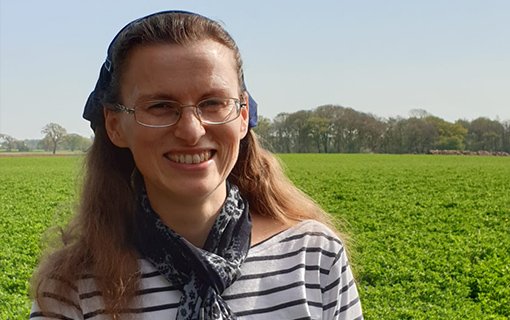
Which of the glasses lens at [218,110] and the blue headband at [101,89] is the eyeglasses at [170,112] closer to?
the glasses lens at [218,110]

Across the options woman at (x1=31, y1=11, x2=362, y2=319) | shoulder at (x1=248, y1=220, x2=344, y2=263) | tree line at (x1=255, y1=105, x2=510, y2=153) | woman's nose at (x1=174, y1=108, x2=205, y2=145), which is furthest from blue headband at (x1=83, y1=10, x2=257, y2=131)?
tree line at (x1=255, y1=105, x2=510, y2=153)

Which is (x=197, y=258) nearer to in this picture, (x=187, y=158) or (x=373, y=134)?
(x=187, y=158)

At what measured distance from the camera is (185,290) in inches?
67.7

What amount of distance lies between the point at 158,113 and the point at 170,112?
0.03 m

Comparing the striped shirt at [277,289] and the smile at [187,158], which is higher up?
the smile at [187,158]

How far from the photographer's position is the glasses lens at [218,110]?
168cm

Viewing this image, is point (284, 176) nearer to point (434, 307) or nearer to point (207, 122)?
point (207, 122)

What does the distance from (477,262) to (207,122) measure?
8560 millimetres

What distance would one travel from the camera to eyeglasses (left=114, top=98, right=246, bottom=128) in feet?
5.45

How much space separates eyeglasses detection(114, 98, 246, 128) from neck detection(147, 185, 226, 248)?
0.24 meters

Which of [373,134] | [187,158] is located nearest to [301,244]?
[187,158]

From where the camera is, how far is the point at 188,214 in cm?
182

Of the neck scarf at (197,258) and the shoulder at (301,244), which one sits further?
the shoulder at (301,244)

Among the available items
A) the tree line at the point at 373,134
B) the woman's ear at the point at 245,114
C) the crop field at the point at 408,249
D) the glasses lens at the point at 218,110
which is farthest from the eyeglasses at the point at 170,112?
the tree line at the point at 373,134
